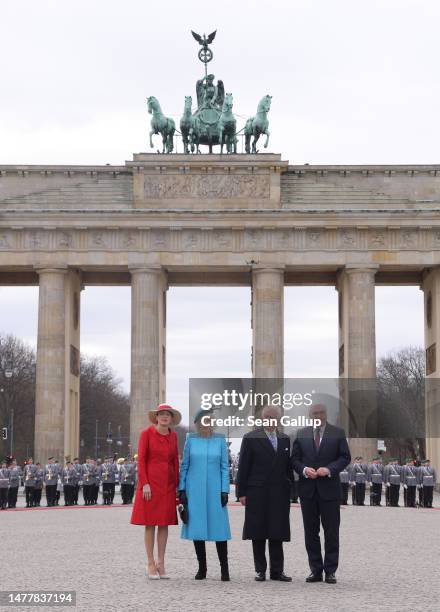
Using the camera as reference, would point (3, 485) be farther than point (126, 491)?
No

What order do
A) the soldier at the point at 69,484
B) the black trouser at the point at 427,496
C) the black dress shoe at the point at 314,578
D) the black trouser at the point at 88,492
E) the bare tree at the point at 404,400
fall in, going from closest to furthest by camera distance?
the black dress shoe at the point at 314,578, the black trouser at the point at 427,496, the soldier at the point at 69,484, the black trouser at the point at 88,492, the bare tree at the point at 404,400

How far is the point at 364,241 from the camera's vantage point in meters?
56.2

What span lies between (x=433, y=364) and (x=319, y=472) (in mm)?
44766

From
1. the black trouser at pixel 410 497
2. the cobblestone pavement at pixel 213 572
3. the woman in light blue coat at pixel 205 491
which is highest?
the woman in light blue coat at pixel 205 491

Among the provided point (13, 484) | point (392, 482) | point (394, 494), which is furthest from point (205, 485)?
point (394, 494)

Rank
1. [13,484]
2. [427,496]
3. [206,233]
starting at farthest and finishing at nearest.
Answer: [206,233]
[427,496]
[13,484]

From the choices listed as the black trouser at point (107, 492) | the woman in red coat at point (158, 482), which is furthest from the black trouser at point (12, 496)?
the woman in red coat at point (158, 482)

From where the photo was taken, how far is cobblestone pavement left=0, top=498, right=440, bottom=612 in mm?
11961

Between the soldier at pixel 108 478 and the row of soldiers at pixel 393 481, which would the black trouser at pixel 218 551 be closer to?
the row of soldiers at pixel 393 481

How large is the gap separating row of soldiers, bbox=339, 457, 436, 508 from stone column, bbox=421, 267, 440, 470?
17271 millimetres

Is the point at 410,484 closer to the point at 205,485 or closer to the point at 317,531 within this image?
the point at 317,531

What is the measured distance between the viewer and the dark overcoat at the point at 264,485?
47.2ft

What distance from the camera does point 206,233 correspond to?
5644 cm

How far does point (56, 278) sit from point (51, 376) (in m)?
4.48
